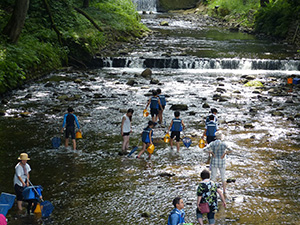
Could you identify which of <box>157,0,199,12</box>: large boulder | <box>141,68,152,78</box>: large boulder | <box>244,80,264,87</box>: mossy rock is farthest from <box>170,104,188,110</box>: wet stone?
<box>157,0,199,12</box>: large boulder

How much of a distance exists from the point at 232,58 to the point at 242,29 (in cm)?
2151

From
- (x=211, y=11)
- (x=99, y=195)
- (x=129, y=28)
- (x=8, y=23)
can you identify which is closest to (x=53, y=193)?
(x=99, y=195)

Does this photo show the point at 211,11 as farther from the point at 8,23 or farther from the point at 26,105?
the point at 26,105

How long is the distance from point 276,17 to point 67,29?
84.2 ft

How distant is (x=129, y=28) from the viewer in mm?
43156

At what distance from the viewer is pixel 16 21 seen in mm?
25625

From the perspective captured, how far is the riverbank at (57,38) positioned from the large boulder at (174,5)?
118 ft

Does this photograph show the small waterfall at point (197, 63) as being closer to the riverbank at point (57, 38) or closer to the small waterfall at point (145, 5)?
the riverbank at point (57, 38)

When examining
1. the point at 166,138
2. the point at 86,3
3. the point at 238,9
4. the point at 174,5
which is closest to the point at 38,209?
the point at 166,138

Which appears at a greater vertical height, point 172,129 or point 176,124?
point 176,124

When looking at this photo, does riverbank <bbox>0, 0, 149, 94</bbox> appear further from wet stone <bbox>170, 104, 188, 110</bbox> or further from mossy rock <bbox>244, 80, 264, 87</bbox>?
mossy rock <bbox>244, 80, 264, 87</bbox>

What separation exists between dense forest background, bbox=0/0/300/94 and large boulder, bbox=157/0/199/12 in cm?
2402

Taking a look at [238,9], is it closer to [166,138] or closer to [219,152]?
[166,138]

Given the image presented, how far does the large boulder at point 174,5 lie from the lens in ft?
257
